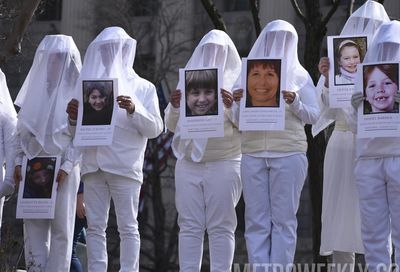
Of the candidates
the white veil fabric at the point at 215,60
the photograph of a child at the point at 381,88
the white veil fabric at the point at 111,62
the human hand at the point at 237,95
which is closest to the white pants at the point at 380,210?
the photograph of a child at the point at 381,88

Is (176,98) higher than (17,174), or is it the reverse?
(176,98)

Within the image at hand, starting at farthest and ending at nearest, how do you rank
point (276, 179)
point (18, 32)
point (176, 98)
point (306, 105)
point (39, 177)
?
point (18, 32)
point (39, 177)
point (176, 98)
point (306, 105)
point (276, 179)

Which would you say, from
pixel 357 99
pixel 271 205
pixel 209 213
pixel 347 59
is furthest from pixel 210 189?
pixel 347 59

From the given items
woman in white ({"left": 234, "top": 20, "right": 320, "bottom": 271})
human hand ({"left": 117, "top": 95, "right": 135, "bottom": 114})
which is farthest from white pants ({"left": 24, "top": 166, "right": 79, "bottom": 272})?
woman in white ({"left": 234, "top": 20, "right": 320, "bottom": 271})

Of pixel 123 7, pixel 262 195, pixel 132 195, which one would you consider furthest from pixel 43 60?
pixel 123 7

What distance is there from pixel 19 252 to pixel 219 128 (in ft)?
10.0

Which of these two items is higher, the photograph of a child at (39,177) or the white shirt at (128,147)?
the white shirt at (128,147)

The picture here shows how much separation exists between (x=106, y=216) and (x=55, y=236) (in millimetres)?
563

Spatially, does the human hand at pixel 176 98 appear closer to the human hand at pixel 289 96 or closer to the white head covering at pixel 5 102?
the human hand at pixel 289 96

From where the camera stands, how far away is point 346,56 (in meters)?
9.73

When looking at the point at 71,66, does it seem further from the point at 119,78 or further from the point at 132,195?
the point at 132,195

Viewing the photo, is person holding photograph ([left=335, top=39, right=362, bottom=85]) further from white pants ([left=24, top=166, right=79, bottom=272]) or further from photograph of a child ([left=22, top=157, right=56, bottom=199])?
photograph of a child ([left=22, top=157, right=56, bottom=199])

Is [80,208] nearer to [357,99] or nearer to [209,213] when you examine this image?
[209,213]

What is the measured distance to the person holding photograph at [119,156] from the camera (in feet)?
32.6
